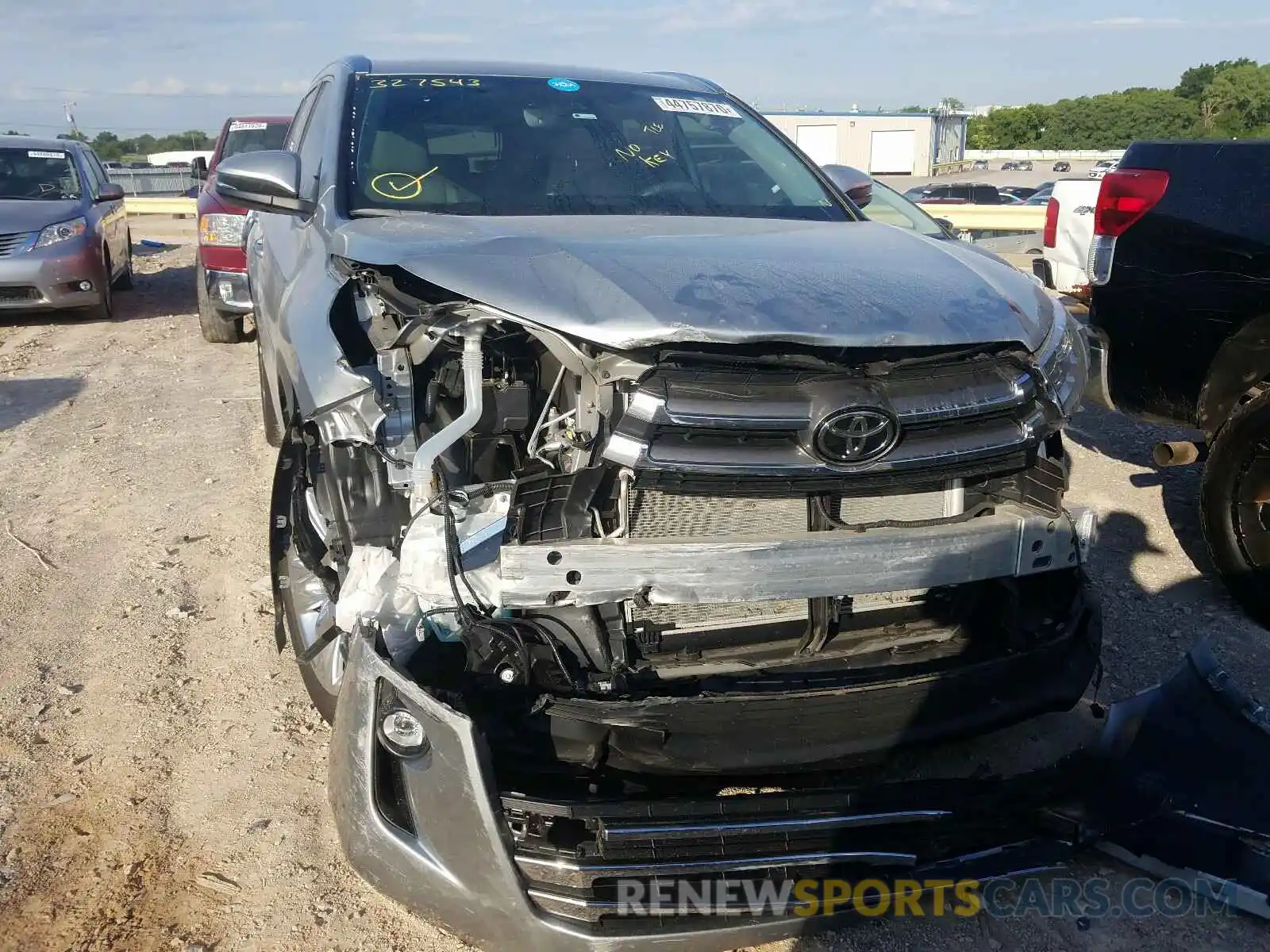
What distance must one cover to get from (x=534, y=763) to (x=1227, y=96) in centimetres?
7017

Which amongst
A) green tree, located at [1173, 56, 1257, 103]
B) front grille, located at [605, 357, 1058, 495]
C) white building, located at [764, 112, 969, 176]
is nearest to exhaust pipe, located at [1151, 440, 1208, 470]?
front grille, located at [605, 357, 1058, 495]

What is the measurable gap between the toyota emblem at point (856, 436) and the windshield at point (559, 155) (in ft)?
4.76

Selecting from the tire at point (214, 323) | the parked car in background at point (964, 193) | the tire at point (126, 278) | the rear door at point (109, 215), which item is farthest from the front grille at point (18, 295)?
the parked car in background at point (964, 193)

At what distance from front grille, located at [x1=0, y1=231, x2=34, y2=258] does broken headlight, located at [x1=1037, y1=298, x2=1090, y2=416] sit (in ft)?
30.4

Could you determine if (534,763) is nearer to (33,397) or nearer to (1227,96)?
(33,397)

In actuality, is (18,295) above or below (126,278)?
above

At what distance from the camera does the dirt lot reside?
243 centimetres

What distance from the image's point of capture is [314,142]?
3.89 m

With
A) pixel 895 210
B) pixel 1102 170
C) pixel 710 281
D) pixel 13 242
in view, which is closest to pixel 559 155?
pixel 710 281

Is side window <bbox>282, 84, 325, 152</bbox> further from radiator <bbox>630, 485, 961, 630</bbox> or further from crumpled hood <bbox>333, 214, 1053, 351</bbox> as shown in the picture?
radiator <bbox>630, 485, 961, 630</bbox>

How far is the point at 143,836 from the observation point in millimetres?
2697

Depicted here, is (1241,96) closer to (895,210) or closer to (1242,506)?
(895,210)

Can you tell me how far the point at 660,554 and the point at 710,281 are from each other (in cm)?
66

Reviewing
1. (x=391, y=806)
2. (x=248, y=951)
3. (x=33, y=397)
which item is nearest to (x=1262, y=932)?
(x=391, y=806)
